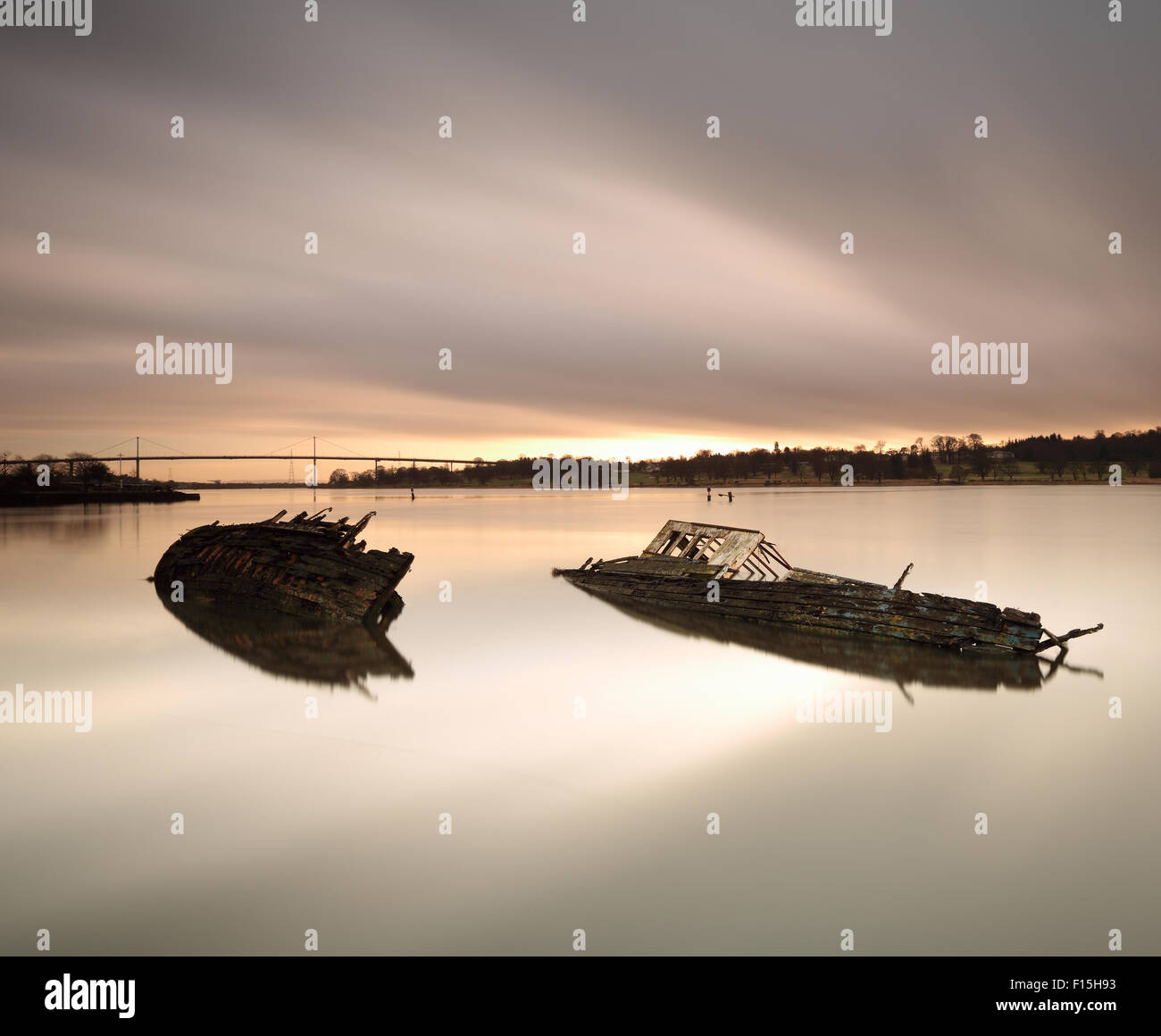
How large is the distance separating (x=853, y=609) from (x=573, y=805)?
10.7 meters

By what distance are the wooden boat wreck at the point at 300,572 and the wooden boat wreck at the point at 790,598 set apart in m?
7.36

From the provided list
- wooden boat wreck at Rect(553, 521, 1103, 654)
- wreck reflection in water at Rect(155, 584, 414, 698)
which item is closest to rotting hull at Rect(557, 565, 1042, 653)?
wooden boat wreck at Rect(553, 521, 1103, 654)

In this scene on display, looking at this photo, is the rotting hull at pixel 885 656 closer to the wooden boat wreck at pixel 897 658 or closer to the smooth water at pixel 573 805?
the wooden boat wreck at pixel 897 658

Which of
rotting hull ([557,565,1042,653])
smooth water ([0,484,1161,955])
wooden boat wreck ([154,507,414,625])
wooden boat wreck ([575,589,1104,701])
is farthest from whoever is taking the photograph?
wooden boat wreck ([154,507,414,625])

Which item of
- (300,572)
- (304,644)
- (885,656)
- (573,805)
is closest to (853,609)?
(885,656)

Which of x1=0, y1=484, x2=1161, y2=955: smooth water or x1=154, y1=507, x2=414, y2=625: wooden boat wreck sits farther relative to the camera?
x1=154, y1=507, x2=414, y2=625: wooden boat wreck

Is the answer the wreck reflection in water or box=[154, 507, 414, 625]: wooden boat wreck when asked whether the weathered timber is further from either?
box=[154, 507, 414, 625]: wooden boat wreck

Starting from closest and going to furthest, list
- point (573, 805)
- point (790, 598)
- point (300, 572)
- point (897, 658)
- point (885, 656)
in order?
point (573, 805)
point (897, 658)
point (885, 656)
point (790, 598)
point (300, 572)

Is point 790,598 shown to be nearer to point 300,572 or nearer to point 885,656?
point 885,656

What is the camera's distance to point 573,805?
29.6ft

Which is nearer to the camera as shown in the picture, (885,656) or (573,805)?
(573,805)

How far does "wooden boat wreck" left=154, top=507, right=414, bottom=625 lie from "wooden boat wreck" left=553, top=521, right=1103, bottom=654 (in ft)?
24.1

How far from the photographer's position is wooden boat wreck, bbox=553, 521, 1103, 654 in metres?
15.9
